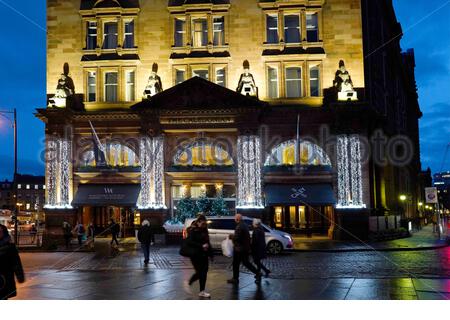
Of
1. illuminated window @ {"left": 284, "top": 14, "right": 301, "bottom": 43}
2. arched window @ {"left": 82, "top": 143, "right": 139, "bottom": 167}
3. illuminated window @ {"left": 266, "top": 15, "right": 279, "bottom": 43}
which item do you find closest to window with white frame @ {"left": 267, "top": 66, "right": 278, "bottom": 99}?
illuminated window @ {"left": 266, "top": 15, "right": 279, "bottom": 43}

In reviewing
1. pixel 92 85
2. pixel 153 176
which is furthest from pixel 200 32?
pixel 153 176

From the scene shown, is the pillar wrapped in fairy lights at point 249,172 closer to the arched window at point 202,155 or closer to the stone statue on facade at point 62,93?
the arched window at point 202,155

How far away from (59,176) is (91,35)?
965 centimetres

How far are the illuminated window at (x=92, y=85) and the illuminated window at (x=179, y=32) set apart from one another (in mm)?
5855

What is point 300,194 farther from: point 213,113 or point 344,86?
point 213,113

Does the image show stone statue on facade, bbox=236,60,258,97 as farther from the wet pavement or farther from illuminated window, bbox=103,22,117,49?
the wet pavement

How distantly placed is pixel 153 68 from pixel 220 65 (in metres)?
4.33

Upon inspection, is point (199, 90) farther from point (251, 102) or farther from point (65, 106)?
point (65, 106)

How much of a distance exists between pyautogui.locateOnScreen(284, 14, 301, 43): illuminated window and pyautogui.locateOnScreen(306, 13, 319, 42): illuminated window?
0.65 meters

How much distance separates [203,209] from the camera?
35.5 meters

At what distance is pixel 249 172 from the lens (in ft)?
123

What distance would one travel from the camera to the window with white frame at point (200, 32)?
40.4 m

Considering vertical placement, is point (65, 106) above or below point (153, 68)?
below
